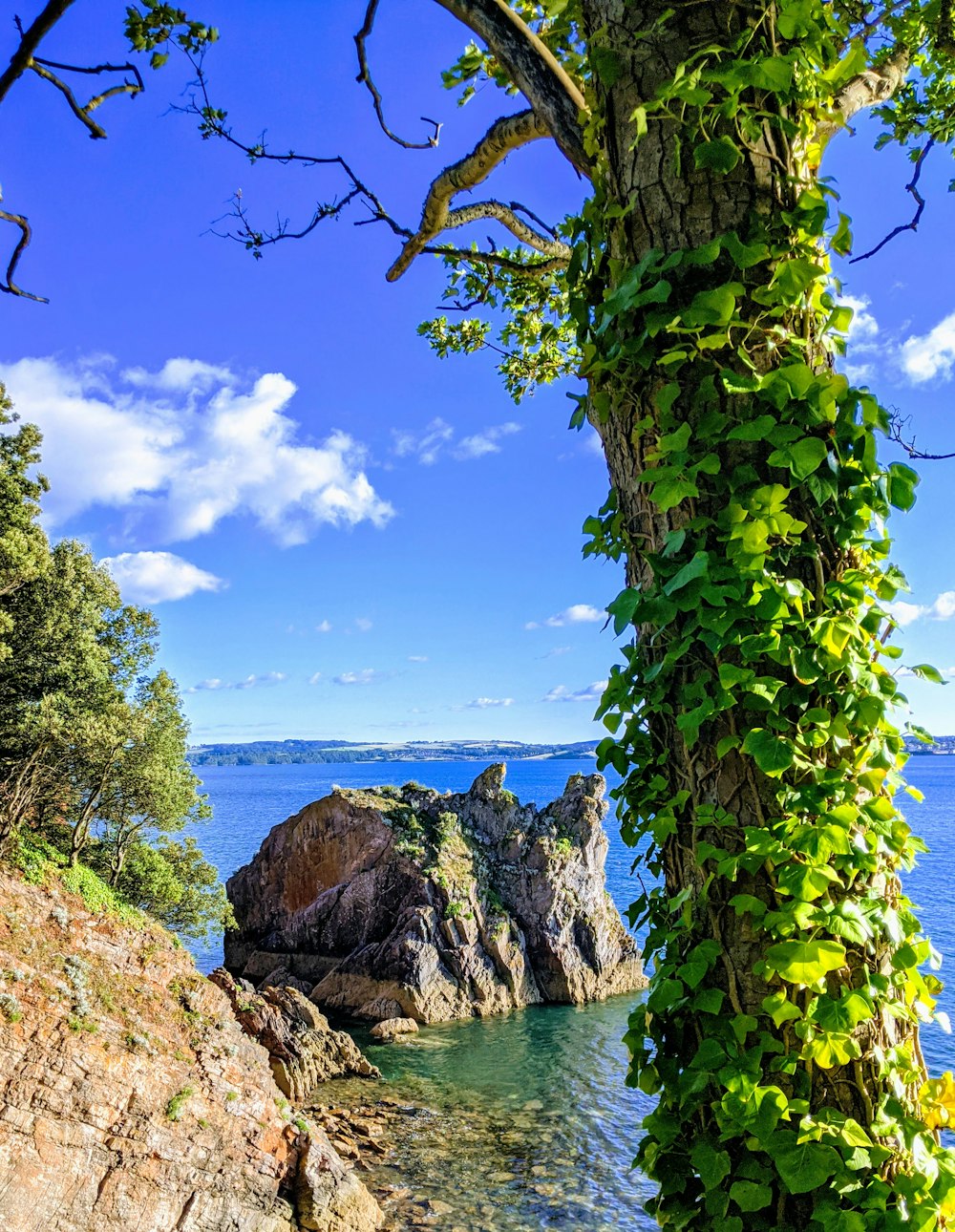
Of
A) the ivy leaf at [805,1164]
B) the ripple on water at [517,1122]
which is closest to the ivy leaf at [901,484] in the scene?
the ivy leaf at [805,1164]

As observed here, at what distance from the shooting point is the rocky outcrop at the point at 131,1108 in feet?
31.1

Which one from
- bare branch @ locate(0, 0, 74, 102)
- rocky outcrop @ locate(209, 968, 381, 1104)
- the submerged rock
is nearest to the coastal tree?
bare branch @ locate(0, 0, 74, 102)

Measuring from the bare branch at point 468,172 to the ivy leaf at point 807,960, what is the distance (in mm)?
2893

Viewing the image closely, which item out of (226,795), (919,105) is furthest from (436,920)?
(226,795)

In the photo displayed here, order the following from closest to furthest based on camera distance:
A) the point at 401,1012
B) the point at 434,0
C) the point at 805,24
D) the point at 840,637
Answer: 1. the point at 840,637
2. the point at 805,24
3. the point at 434,0
4. the point at 401,1012

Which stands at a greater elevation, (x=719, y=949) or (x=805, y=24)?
(x=805, y=24)

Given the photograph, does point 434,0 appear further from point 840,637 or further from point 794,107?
point 840,637

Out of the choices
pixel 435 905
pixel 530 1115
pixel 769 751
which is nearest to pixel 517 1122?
pixel 530 1115

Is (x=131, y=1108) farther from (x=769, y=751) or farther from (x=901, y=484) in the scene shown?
(x=901, y=484)

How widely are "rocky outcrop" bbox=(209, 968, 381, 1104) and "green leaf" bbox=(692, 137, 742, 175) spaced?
55.9ft

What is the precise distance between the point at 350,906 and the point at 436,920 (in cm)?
329

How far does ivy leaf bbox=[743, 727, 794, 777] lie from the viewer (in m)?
1.95

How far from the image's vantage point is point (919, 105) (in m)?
4.90

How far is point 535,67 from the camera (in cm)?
277
